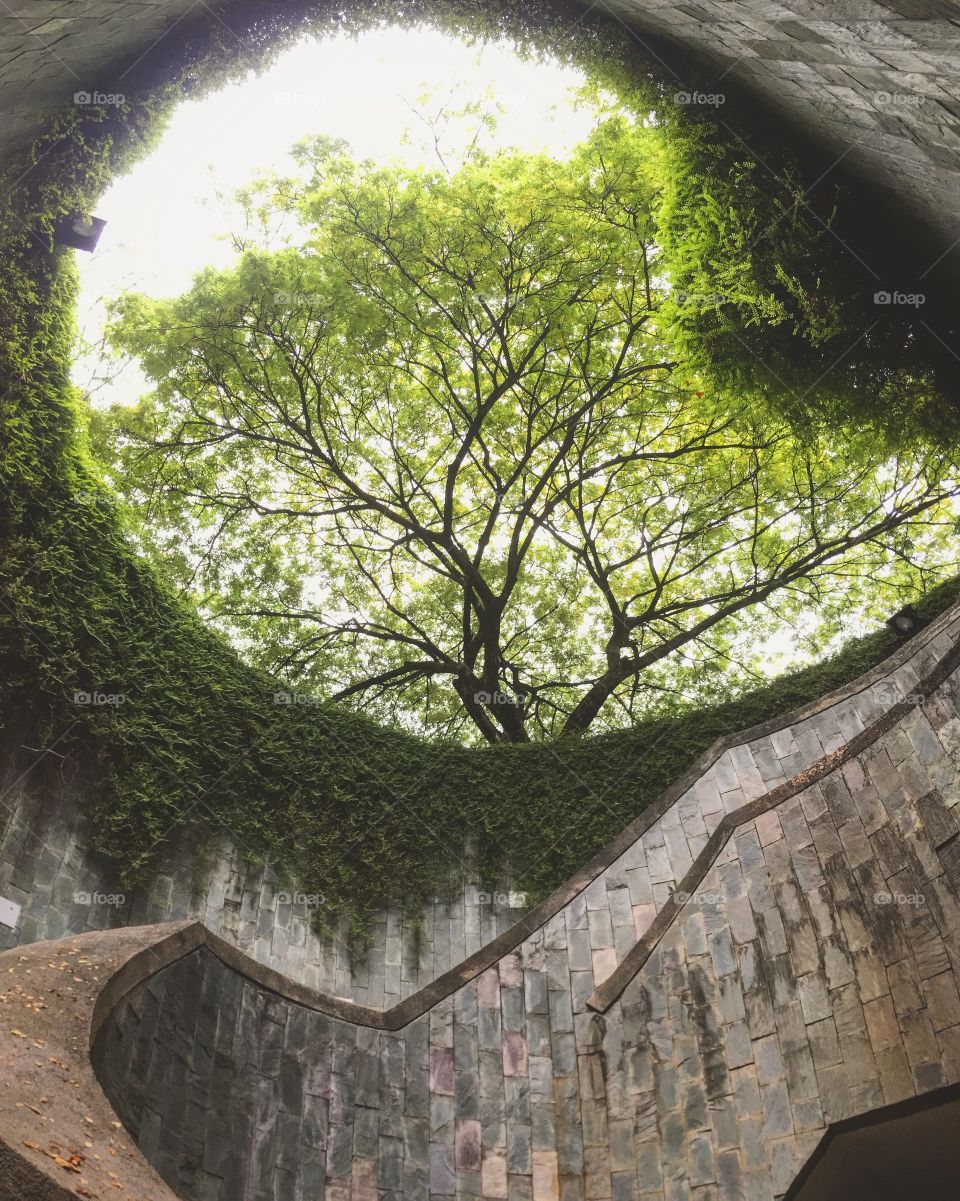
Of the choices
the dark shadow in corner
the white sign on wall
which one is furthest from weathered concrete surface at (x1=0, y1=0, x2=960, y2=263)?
the white sign on wall

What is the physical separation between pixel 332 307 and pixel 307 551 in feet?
13.1

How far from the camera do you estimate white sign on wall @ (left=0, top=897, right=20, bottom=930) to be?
6.30 metres

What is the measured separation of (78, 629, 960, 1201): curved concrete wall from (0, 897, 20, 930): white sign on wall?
199 cm

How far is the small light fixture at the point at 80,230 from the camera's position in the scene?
8.27m

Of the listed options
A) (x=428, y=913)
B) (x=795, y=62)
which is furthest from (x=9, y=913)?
(x=795, y=62)

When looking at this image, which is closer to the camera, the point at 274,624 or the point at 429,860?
the point at 429,860

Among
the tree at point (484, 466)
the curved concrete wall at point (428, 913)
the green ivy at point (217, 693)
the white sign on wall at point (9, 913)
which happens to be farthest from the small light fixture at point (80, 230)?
the white sign on wall at point (9, 913)

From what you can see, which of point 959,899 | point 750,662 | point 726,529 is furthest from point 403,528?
point 959,899

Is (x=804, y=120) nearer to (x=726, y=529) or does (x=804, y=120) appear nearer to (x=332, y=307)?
(x=332, y=307)

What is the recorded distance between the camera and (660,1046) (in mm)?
5180

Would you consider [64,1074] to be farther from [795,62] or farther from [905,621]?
[905,621]

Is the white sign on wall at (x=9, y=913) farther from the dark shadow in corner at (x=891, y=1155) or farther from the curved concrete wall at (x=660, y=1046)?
the dark shadow in corner at (x=891, y=1155)

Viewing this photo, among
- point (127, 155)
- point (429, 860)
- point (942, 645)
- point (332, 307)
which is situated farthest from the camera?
point (332, 307)

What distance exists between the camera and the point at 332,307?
35.6 ft
